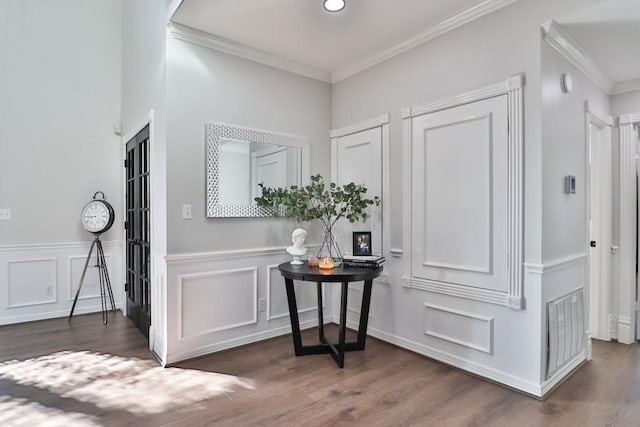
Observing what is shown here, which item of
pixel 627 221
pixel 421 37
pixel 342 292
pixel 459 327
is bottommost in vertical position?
pixel 459 327

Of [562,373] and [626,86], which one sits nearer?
[562,373]

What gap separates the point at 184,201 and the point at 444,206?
80.5 inches

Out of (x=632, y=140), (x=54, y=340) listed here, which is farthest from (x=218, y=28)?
(x=632, y=140)

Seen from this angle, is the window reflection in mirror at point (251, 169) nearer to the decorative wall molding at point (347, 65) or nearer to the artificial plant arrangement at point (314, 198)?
the artificial plant arrangement at point (314, 198)

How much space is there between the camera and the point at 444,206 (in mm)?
2740

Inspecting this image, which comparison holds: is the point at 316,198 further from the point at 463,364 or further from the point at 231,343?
the point at 463,364

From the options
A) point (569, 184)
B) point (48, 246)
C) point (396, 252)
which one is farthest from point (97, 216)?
point (569, 184)

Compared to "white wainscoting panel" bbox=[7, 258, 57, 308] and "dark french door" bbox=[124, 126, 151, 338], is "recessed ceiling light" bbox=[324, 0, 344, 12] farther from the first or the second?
"white wainscoting panel" bbox=[7, 258, 57, 308]

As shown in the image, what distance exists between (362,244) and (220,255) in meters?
1.20

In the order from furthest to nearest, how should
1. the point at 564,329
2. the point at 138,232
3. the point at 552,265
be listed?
the point at 138,232
the point at 564,329
the point at 552,265

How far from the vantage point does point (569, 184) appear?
8.31 ft

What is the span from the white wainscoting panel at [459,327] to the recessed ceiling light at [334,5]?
2324mm

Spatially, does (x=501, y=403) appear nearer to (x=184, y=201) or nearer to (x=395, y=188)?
(x=395, y=188)

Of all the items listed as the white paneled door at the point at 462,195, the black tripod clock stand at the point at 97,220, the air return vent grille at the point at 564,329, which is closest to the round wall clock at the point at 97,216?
the black tripod clock stand at the point at 97,220
